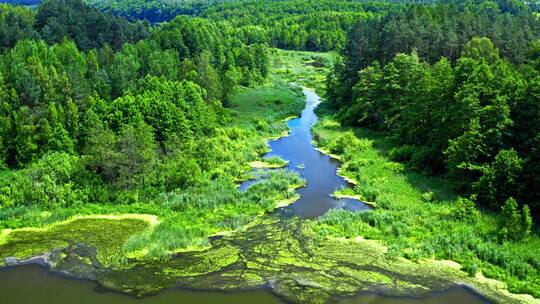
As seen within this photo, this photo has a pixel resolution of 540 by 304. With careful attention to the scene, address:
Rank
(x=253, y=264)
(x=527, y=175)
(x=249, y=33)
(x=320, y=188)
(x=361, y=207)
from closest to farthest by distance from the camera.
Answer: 1. (x=253, y=264)
2. (x=527, y=175)
3. (x=361, y=207)
4. (x=320, y=188)
5. (x=249, y=33)

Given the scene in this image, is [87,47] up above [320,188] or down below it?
above

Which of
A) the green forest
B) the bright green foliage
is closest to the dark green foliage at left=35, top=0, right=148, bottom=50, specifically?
the green forest

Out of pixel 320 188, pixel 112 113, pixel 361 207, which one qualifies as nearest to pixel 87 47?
pixel 112 113

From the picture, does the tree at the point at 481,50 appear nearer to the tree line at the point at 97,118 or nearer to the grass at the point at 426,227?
the grass at the point at 426,227

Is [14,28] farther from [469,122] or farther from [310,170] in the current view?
[469,122]

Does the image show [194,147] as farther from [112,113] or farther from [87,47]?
[87,47]

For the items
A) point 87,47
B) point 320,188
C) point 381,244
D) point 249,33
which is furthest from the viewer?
point 249,33
